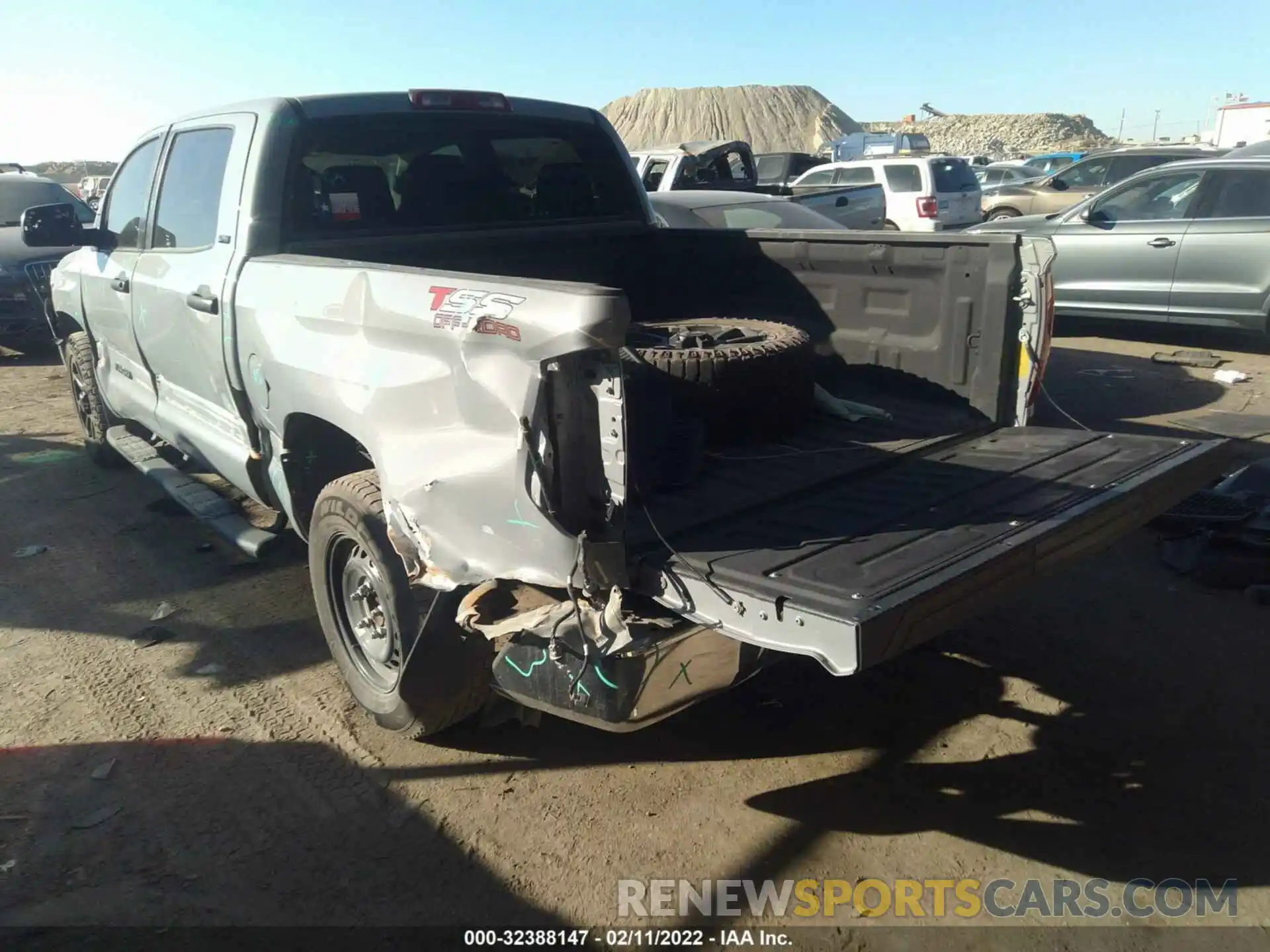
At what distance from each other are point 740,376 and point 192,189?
8.70 feet

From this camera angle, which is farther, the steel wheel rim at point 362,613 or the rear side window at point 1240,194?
the rear side window at point 1240,194

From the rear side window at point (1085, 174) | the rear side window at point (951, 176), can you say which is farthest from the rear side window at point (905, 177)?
the rear side window at point (1085, 174)

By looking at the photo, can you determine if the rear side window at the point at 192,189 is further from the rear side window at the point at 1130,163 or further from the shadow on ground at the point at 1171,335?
the rear side window at the point at 1130,163

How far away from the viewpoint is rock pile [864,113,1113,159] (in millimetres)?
64125

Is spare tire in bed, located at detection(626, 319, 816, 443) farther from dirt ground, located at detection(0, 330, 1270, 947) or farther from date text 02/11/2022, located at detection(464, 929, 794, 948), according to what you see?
date text 02/11/2022, located at detection(464, 929, 794, 948)

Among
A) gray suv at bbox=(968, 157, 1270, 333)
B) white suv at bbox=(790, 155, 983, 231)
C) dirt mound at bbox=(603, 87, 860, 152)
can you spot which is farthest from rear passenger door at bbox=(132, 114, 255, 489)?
dirt mound at bbox=(603, 87, 860, 152)

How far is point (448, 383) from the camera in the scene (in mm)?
2523

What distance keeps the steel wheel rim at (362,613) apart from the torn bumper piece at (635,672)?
810 mm

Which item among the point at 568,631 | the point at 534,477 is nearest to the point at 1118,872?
the point at 568,631

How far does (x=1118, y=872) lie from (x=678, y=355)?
1968 millimetres

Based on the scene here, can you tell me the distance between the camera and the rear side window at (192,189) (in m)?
3.97

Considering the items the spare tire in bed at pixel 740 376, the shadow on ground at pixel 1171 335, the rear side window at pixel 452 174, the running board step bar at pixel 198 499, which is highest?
the rear side window at pixel 452 174

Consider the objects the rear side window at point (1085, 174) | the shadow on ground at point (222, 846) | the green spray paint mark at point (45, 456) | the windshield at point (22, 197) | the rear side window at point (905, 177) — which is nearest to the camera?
the shadow on ground at point (222, 846)

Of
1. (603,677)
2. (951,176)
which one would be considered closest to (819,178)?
(951,176)
